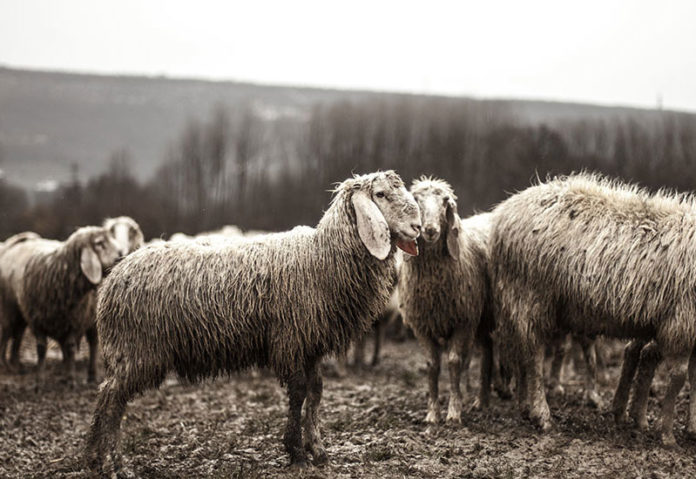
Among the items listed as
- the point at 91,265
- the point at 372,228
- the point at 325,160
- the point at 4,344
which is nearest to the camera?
the point at 372,228

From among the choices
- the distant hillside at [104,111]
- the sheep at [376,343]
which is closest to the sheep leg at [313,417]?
the sheep at [376,343]

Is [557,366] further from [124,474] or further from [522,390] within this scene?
[124,474]

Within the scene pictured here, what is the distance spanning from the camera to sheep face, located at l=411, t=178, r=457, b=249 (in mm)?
7344

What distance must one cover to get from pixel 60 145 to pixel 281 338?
15862 mm

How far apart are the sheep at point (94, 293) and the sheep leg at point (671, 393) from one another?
7619 mm

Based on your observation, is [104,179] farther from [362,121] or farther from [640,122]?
[640,122]

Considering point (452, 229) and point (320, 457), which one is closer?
point (320, 457)

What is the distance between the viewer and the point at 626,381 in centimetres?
768

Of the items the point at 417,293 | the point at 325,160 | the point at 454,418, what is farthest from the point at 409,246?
the point at 325,160

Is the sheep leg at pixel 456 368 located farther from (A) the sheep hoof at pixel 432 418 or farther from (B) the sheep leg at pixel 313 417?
(B) the sheep leg at pixel 313 417

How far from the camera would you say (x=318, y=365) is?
21.0 ft

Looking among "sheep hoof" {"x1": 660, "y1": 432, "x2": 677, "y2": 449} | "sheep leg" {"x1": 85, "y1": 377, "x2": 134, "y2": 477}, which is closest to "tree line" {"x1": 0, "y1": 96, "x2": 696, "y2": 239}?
"sheep hoof" {"x1": 660, "y1": 432, "x2": 677, "y2": 449}

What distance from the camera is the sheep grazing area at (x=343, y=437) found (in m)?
6.32

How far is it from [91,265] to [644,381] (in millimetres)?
7895
